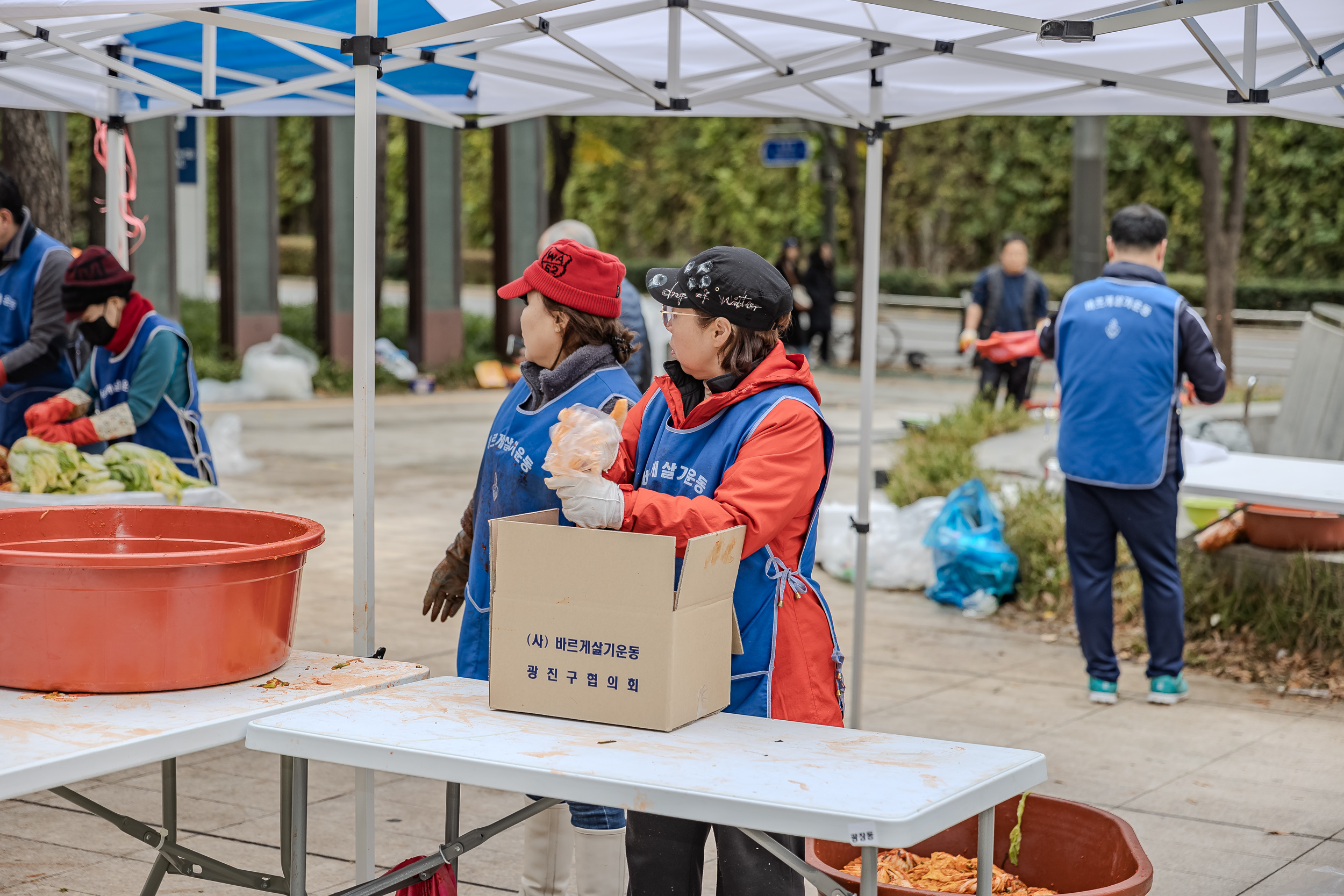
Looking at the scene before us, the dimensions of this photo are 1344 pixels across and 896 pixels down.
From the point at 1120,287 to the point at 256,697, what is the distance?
4.25 meters

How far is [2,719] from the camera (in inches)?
103

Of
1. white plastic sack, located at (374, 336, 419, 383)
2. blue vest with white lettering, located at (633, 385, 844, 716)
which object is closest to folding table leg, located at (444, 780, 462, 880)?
blue vest with white lettering, located at (633, 385, 844, 716)

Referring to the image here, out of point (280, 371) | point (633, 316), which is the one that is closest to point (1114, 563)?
point (633, 316)

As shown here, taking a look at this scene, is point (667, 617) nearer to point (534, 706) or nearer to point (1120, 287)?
point (534, 706)

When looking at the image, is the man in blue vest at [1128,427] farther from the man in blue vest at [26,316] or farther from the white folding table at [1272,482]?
the man in blue vest at [26,316]

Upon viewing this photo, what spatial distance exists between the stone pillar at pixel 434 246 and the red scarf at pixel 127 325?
1306 cm

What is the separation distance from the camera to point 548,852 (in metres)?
3.54

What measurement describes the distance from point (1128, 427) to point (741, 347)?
3.32 m

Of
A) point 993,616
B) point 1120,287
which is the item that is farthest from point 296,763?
point 993,616

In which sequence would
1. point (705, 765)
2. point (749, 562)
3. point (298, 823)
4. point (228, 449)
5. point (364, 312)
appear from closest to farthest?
1. point (705, 765)
2. point (298, 823)
3. point (749, 562)
4. point (364, 312)
5. point (228, 449)

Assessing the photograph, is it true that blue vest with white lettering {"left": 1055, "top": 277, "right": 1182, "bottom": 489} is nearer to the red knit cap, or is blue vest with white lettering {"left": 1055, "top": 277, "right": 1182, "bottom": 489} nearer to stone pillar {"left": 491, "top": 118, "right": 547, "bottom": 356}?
the red knit cap

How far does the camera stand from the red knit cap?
344 cm

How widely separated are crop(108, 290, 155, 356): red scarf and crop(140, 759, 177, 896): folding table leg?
2.22 m

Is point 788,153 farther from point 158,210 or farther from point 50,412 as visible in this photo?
point 50,412
